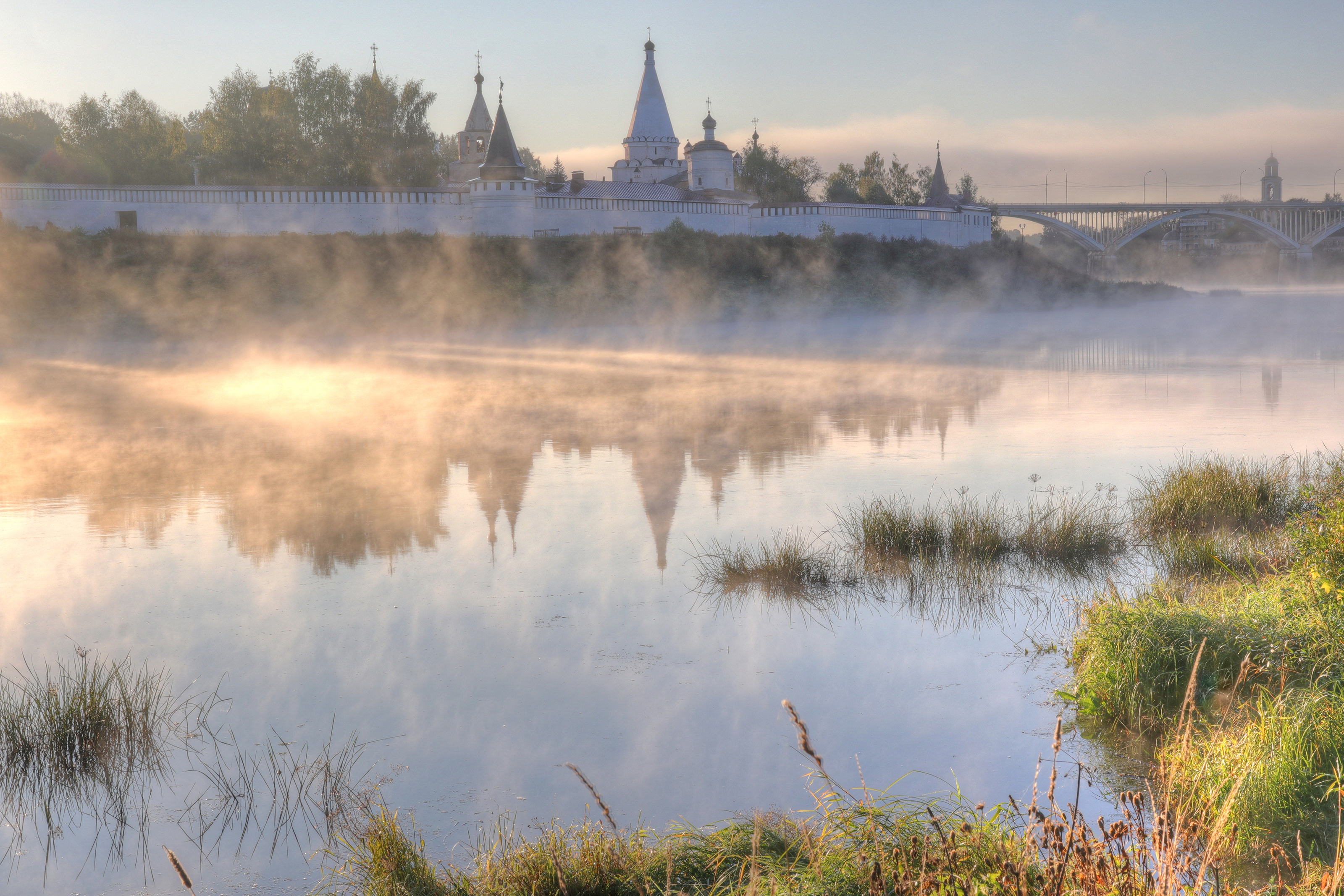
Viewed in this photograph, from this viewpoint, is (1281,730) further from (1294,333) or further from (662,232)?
(662,232)

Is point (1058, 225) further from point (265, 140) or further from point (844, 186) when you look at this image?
point (265, 140)

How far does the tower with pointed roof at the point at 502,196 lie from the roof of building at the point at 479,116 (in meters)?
19.0

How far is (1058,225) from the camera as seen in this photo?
70312 mm

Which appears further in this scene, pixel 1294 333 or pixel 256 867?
pixel 1294 333

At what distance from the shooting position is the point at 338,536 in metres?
9.17

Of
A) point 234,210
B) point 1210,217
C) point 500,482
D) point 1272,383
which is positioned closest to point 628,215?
point 234,210

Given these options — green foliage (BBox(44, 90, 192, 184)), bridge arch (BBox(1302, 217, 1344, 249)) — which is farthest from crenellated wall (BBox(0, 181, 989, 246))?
bridge arch (BBox(1302, 217, 1344, 249))

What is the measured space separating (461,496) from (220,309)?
74.2 ft

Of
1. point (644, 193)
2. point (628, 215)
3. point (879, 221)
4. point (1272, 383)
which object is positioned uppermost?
point (644, 193)

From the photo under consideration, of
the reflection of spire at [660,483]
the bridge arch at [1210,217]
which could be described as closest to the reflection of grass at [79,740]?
the reflection of spire at [660,483]

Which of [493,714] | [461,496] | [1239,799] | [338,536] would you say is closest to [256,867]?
[493,714]

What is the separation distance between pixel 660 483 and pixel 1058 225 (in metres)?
65.2

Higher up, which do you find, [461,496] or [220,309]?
[220,309]

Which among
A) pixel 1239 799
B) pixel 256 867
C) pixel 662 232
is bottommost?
pixel 256 867
